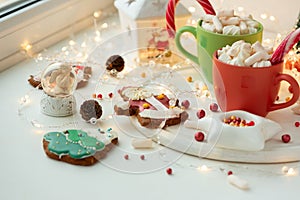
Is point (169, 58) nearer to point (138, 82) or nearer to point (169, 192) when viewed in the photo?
point (138, 82)

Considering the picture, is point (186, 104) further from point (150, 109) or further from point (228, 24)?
point (228, 24)

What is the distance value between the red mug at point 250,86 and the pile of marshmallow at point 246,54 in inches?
0.4

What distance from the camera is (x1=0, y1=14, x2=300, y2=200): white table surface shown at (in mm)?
770

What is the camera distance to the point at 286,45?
87 cm

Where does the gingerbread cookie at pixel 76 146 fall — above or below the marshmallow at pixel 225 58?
below

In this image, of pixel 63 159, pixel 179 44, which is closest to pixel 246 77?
pixel 179 44

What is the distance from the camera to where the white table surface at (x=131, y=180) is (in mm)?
770

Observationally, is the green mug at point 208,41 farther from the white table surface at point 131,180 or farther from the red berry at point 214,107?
the white table surface at point 131,180

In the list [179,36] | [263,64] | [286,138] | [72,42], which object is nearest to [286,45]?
[263,64]

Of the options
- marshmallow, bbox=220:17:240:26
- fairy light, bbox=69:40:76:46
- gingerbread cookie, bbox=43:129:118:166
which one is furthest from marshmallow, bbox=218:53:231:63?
fairy light, bbox=69:40:76:46

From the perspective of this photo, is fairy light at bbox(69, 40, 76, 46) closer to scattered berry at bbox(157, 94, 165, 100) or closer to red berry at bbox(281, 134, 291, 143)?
scattered berry at bbox(157, 94, 165, 100)

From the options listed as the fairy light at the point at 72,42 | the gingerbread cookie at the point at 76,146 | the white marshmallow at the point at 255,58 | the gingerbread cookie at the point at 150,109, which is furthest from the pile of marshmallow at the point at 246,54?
the fairy light at the point at 72,42

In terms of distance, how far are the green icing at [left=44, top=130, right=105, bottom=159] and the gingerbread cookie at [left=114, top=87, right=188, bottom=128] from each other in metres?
0.09

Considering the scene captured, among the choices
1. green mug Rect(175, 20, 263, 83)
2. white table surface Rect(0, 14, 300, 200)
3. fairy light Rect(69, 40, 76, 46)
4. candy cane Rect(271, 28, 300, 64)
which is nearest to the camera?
white table surface Rect(0, 14, 300, 200)
